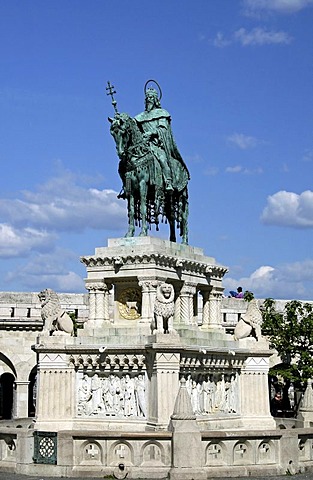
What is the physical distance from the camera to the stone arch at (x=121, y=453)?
16875 millimetres

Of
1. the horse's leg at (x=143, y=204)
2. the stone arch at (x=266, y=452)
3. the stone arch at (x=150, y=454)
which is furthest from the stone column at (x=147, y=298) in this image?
the stone arch at (x=266, y=452)

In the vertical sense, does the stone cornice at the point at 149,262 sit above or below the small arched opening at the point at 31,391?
above

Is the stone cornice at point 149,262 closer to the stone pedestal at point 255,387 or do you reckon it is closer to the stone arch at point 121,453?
the stone pedestal at point 255,387

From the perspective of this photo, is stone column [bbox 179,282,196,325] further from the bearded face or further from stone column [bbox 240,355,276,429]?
the bearded face

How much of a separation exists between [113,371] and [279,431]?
422cm

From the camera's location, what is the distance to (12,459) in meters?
18.1

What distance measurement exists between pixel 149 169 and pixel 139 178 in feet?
1.19

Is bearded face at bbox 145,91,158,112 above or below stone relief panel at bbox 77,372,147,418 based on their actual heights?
above

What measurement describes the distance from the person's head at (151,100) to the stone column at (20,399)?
20654mm

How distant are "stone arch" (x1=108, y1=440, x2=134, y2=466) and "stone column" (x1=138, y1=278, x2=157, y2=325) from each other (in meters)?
3.75

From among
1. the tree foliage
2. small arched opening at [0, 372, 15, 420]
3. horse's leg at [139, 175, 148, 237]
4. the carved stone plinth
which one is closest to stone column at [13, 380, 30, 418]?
small arched opening at [0, 372, 15, 420]

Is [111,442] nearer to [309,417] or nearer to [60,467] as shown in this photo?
[60,467]

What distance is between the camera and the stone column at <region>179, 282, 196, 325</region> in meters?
21.4

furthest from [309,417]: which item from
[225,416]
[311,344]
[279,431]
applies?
[311,344]
